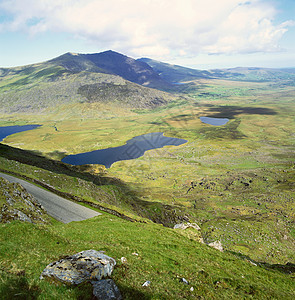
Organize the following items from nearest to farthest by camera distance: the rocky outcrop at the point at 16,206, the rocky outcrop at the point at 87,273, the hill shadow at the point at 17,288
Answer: the hill shadow at the point at 17,288 < the rocky outcrop at the point at 87,273 < the rocky outcrop at the point at 16,206

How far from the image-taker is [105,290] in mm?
13156

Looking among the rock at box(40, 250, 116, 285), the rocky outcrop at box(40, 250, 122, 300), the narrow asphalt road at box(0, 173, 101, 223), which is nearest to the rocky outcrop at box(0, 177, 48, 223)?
the narrow asphalt road at box(0, 173, 101, 223)

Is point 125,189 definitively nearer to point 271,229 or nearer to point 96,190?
point 96,190

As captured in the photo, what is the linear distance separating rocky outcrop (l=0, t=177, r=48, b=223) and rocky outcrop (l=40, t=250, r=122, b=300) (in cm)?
1330

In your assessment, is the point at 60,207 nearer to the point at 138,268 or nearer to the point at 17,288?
the point at 138,268

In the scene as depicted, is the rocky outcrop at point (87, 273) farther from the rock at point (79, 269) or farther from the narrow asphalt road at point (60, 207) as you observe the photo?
the narrow asphalt road at point (60, 207)

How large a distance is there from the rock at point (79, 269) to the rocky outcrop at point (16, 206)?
13.2 m

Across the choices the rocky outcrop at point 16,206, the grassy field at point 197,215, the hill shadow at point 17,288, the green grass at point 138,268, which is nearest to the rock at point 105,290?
the green grass at point 138,268

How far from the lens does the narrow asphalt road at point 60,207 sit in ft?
123

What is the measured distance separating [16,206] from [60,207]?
509 inches

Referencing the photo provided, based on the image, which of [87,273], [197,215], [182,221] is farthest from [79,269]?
[197,215]

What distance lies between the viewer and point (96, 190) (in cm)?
6319

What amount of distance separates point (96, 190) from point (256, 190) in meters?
93.2

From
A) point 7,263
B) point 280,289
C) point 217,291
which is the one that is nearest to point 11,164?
point 7,263
